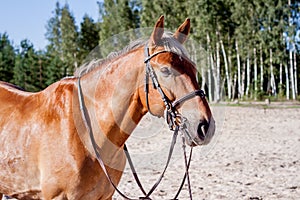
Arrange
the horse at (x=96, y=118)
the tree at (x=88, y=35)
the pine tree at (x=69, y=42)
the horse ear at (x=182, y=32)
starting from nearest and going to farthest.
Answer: the horse at (x=96, y=118), the horse ear at (x=182, y=32), the pine tree at (x=69, y=42), the tree at (x=88, y=35)

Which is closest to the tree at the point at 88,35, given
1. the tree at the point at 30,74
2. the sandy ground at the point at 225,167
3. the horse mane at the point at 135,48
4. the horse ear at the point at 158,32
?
the tree at the point at 30,74

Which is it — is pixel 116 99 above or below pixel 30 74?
below

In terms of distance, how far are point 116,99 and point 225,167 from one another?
6.11 metres

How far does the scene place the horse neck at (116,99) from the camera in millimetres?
2877

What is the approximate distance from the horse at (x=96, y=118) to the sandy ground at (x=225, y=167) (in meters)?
0.54

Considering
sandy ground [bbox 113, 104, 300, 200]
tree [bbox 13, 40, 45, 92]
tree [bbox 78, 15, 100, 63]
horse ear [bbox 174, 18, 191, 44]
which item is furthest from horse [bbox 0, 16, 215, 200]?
tree [bbox 78, 15, 100, 63]

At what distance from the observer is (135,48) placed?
300 cm

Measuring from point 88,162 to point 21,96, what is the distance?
1121 mm

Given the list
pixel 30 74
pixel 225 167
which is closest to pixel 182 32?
pixel 225 167

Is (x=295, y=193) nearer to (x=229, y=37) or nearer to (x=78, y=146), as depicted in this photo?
(x=78, y=146)

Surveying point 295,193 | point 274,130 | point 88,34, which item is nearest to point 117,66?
point 295,193

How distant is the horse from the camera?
2.63 meters

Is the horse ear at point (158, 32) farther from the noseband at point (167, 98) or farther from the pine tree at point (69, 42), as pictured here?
the pine tree at point (69, 42)

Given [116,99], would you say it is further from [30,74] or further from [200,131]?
[30,74]
